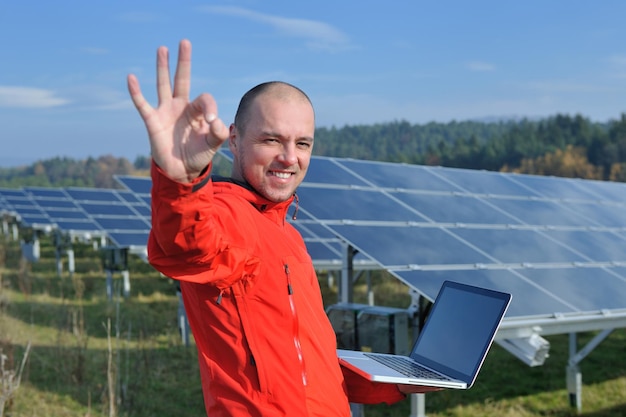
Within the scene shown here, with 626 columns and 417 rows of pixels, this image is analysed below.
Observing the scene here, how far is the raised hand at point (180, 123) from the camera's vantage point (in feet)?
4.74

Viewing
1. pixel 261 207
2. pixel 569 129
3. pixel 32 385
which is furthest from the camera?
pixel 569 129

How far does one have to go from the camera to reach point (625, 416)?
763 centimetres

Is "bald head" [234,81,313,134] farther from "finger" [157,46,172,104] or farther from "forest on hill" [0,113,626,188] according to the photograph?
"forest on hill" [0,113,626,188]

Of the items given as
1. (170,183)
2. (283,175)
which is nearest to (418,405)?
(283,175)

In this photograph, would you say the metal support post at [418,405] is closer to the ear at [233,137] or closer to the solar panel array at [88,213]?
the ear at [233,137]

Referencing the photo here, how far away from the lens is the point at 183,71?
57.3 inches

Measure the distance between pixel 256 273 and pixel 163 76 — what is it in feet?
2.18

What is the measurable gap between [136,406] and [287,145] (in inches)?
246

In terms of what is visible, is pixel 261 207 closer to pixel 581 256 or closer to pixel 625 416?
pixel 581 256

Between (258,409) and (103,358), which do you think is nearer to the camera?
(258,409)

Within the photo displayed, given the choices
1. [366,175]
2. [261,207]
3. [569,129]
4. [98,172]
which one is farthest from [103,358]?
[98,172]

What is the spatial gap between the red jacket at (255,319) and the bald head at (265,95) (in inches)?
7.8

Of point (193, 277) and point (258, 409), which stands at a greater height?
point (193, 277)

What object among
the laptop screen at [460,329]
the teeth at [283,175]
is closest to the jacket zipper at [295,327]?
the teeth at [283,175]
